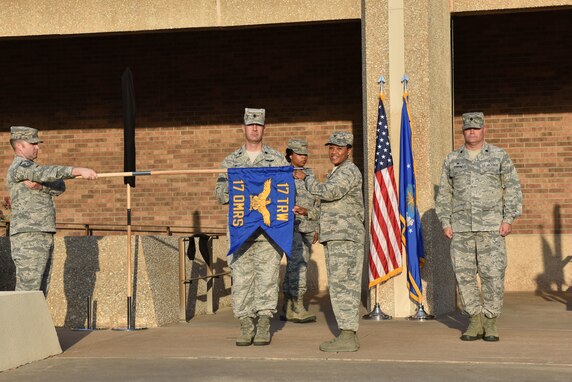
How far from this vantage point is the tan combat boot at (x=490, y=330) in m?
9.34

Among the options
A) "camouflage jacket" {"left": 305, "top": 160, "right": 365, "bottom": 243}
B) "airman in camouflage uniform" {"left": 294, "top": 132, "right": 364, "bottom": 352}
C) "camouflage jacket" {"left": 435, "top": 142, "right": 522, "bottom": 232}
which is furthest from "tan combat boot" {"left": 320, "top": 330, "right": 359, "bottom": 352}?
"camouflage jacket" {"left": 435, "top": 142, "right": 522, "bottom": 232}

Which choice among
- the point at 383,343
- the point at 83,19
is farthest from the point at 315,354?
→ the point at 83,19

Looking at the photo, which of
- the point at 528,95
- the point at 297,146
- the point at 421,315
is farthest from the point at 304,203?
the point at 528,95

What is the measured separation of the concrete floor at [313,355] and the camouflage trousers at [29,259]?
654 mm

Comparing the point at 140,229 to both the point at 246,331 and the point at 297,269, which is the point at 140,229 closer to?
the point at 297,269

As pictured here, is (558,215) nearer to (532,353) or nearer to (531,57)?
(531,57)

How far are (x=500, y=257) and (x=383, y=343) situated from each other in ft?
4.21

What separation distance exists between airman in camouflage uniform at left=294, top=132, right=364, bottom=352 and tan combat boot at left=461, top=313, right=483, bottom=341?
3.93ft

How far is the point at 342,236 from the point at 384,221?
2877 millimetres

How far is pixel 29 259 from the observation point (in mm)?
9406

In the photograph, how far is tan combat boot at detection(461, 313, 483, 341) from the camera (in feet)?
30.9

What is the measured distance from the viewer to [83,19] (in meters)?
13.8

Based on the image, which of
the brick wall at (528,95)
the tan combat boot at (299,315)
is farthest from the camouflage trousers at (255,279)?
the brick wall at (528,95)

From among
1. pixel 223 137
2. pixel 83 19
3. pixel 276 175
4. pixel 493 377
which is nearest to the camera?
pixel 493 377
